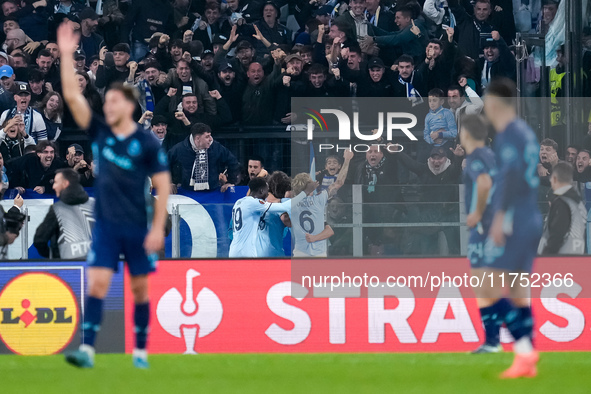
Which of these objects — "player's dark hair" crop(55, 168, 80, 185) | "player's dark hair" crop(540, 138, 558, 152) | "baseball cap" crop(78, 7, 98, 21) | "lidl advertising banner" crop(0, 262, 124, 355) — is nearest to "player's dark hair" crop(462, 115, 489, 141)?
"player's dark hair" crop(540, 138, 558, 152)

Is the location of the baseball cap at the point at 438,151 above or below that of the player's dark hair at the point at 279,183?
above

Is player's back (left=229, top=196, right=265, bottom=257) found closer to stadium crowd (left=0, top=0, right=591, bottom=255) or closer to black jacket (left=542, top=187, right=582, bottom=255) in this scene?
stadium crowd (left=0, top=0, right=591, bottom=255)

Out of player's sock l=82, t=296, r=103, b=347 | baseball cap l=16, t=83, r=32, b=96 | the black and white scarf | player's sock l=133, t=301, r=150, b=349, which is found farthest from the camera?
baseball cap l=16, t=83, r=32, b=96

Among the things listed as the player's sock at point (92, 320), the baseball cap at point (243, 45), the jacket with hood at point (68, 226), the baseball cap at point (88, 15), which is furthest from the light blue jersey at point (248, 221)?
the baseball cap at point (88, 15)

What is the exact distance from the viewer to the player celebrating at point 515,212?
5.87 metres

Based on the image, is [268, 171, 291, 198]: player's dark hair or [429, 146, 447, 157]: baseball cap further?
[429, 146, 447, 157]: baseball cap

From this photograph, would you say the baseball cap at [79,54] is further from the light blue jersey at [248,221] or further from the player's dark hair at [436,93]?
the player's dark hair at [436,93]

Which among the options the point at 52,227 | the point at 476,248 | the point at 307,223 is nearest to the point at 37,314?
the point at 52,227

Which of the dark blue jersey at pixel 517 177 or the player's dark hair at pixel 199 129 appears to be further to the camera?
the player's dark hair at pixel 199 129

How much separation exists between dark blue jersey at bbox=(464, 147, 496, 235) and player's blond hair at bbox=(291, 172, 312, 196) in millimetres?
3058

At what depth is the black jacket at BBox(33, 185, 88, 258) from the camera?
9.08 metres

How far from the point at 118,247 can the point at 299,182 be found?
3.78 meters

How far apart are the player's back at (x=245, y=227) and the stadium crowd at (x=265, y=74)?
2.53ft

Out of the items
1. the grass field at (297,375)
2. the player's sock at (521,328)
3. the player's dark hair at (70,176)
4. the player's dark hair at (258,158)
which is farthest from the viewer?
the player's dark hair at (258,158)
